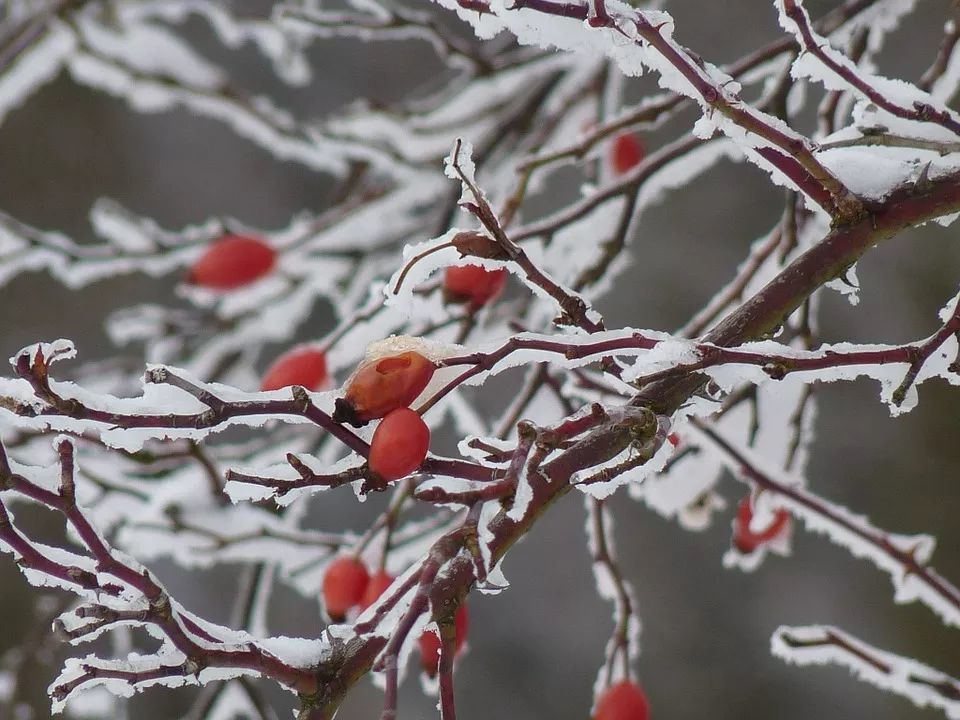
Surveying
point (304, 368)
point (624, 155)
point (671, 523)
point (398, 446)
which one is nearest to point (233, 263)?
point (304, 368)

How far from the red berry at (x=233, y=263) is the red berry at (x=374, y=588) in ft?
1.71

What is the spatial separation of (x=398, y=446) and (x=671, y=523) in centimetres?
257

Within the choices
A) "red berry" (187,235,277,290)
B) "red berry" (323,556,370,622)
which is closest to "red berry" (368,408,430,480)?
"red berry" (323,556,370,622)

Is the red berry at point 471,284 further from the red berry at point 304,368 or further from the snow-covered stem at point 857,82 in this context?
the snow-covered stem at point 857,82

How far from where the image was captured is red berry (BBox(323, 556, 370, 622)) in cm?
76

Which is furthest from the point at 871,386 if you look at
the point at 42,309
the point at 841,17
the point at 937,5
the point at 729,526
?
the point at 42,309

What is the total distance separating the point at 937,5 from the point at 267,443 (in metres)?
2.22

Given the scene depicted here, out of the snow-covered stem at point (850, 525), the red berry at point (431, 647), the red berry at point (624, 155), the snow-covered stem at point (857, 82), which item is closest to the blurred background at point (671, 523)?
the red berry at point (624, 155)

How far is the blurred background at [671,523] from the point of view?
269 cm

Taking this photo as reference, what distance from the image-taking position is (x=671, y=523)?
2848 millimetres

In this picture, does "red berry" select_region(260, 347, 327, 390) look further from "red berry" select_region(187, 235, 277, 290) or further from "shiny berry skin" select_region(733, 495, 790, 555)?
"shiny berry skin" select_region(733, 495, 790, 555)

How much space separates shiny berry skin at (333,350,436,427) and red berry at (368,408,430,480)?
1 cm

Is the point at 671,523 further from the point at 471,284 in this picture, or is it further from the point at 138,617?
the point at 138,617

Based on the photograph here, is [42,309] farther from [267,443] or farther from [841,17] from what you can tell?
[841,17]
